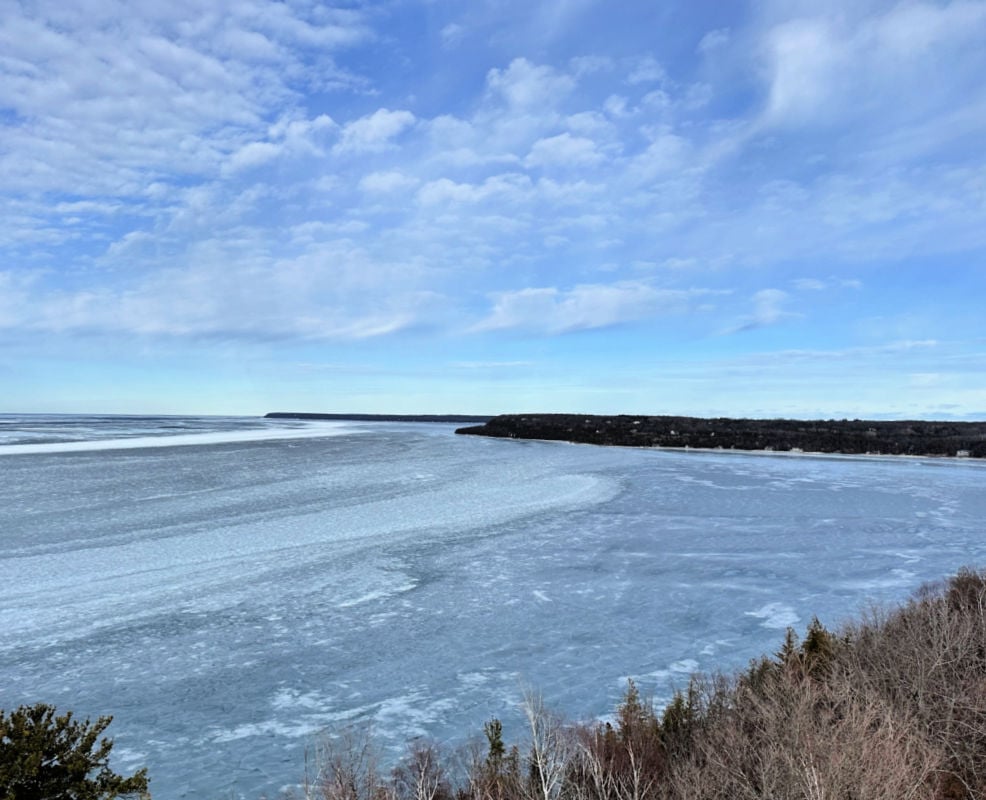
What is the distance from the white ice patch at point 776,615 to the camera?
1247 cm

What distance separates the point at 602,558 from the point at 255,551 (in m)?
8.94

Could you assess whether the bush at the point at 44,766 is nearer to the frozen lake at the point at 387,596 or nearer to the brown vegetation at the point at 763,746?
the brown vegetation at the point at 763,746

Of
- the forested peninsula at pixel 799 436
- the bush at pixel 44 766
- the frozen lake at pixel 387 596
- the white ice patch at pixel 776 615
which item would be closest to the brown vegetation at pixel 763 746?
the frozen lake at pixel 387 596

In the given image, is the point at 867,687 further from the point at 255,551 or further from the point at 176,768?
the point at 255,551

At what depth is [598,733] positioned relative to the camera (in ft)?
24.2

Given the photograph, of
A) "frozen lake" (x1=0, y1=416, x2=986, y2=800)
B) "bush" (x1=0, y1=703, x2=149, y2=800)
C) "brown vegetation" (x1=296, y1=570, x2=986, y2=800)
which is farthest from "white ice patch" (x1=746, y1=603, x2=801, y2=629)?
"bush" (x1=0, y1=703, x2=149, y2=800)

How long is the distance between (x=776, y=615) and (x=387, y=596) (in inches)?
300


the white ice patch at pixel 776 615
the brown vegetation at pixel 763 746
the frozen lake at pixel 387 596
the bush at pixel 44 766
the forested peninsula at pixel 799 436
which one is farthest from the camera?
the forested peninsula at pixel 799 436

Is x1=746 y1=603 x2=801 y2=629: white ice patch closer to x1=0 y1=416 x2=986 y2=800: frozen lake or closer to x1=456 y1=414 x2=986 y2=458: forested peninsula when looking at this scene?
x1=0 y1=416 x2=986 y2=800: frozen lake

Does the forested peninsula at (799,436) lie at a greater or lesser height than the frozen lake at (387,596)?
greater

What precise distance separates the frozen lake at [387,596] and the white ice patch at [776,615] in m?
0.07

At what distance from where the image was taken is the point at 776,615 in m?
13.0

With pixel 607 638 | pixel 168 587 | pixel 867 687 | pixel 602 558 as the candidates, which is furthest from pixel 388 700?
pixel 602 558

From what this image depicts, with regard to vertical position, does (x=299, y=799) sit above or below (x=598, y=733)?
below
